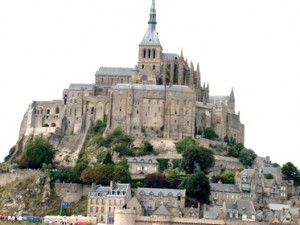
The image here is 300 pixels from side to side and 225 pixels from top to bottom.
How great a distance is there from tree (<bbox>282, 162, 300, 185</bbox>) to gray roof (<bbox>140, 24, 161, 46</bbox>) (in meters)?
24.0

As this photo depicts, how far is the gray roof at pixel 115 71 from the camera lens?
119750 mm

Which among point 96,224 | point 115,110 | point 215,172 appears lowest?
point 96,224

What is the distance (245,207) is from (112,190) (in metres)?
13.3

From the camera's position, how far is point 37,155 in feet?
352

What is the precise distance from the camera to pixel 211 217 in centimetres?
8838

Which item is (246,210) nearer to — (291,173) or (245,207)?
(245,207)

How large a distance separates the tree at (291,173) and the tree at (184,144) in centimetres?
1119

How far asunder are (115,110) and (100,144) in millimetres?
4714

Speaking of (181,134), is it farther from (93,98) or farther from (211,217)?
(211,217)

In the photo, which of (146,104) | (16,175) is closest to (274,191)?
(146,104)

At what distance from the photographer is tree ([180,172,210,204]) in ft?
310

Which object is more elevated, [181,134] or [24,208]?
[181,134]

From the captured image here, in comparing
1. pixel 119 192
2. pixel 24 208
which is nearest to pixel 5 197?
pixel 24 208

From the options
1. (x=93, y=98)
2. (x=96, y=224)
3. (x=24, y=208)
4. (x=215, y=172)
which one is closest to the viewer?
(x=96, y=224)
